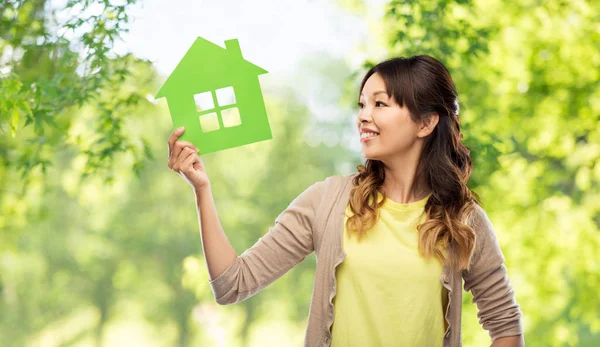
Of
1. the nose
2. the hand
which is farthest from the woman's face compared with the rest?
the hand

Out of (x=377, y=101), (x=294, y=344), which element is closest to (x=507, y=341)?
(x=377, y=101)

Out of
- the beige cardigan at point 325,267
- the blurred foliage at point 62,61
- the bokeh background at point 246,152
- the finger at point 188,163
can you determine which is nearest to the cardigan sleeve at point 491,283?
the beige cardigan at point 325,267

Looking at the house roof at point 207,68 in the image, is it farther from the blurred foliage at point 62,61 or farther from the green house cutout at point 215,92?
the blurred foliage at point 62,61

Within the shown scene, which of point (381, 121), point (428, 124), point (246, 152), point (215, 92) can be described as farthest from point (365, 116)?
point (246, 152)

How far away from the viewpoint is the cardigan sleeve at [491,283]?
1.56m

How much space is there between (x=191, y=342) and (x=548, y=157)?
8.42 meters

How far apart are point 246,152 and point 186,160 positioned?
10.1 meters

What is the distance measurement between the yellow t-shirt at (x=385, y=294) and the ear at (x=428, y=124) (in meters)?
0.25

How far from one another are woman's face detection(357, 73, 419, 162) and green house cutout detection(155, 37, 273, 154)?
210mm

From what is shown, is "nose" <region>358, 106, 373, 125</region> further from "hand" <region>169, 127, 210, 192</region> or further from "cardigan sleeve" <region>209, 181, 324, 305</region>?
"hand" <region>169, 127, 210, 192</region>

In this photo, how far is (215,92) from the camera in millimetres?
1490

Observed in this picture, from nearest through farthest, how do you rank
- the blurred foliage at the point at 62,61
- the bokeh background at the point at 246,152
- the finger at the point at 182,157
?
the finger at the point at 182,157 < the blurred foliage at the point at 62,61 < the bokeh background at the point at 246,152

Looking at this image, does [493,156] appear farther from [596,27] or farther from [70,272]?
[70,272]

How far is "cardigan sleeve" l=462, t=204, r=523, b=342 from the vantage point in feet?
5.12
